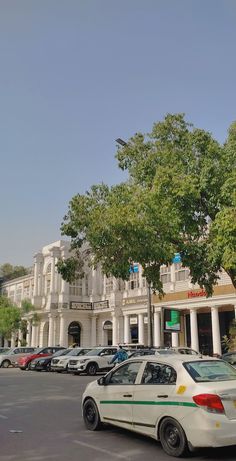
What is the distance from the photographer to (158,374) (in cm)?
770

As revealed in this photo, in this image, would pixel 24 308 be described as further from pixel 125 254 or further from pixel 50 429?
pixel 50 429

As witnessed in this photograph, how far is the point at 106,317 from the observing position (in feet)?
161

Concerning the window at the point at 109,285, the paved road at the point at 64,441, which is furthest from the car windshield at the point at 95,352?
the window at the point at 109,285

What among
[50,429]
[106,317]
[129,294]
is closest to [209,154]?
[50,429]

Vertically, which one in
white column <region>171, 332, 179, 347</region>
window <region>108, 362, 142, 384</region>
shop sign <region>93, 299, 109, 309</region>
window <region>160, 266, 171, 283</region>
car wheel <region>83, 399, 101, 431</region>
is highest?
window <region>160, 266, 171, 283</region>

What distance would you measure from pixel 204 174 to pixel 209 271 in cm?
376

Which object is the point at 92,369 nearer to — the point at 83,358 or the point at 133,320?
the point at 83,358

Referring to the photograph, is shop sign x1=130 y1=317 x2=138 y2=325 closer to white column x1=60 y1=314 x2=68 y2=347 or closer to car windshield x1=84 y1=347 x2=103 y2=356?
white column x1=60 y1=314 x2=68 y2=347

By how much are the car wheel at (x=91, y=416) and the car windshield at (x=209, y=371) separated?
93.4 inches

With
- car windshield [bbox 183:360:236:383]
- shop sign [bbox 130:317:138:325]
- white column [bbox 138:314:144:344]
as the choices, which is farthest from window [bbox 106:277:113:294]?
car windshield [bbox 183:360:236:383]

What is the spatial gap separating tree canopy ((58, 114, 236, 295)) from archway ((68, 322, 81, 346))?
3295 centimetres

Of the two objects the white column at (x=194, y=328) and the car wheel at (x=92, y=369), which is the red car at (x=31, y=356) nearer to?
the car wheel at (x=92, y=369)

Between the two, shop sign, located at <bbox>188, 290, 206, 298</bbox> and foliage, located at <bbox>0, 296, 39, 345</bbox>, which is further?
foliage, located at <bbox>0, 296, 39, 345</bbox>

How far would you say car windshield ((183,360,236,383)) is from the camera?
7188 mm
